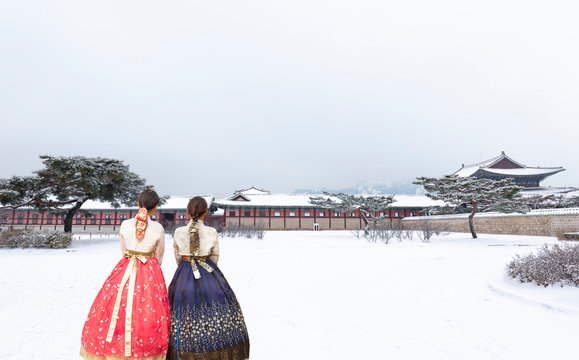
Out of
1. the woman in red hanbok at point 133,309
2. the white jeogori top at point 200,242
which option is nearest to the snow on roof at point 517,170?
the white jeogori top at point 200,242

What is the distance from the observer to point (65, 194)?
679 inches

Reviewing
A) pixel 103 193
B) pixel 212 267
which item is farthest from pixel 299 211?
pixel 212 267

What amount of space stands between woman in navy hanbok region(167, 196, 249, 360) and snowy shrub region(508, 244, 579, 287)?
5965 mm

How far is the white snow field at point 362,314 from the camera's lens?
11.0ft

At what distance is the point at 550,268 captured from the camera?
554cm

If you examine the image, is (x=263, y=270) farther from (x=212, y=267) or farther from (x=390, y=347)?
(x=212, y=267)

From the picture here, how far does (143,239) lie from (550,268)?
6.88m

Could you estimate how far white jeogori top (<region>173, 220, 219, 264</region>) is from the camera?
2463 mm

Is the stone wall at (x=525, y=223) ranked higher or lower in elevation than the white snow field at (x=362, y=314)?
higher

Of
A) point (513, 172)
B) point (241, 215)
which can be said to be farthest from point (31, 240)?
point (513, 172)

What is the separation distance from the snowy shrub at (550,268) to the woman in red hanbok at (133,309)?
654cm

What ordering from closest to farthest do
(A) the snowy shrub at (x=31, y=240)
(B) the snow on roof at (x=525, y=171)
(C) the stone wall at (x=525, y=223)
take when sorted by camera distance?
(A) the snowy shrub at (x=31, y=240) < (C) the stone wall at (x=525, y=223) < (B) the snow on roof at (x=525, y=171)

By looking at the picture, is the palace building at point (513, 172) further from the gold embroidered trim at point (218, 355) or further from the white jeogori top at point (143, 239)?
the white jeogori top at point (143, 239)

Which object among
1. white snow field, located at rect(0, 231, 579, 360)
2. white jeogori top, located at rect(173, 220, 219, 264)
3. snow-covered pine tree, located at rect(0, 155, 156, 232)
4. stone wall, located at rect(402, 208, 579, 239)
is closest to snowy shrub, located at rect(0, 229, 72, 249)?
snow-covered pine tree, located at rect(0, 155, 156, 232)
